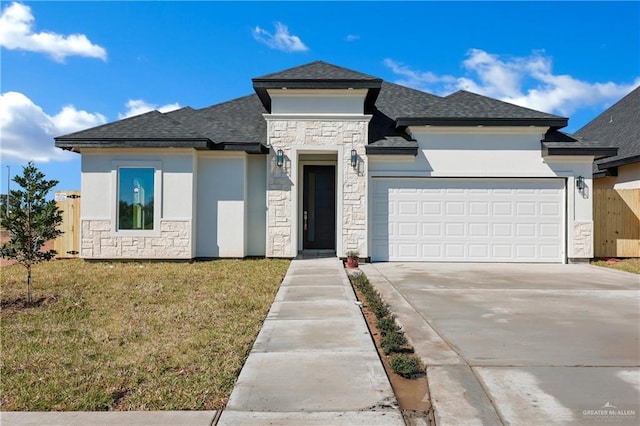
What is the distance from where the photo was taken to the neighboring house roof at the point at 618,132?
45.3ft

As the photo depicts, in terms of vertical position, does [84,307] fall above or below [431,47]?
below

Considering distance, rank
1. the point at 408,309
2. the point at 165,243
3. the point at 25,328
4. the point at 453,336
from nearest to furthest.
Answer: the point at 453,336 < the point at 25,328 < the point at 408,309 < the point at 165,243

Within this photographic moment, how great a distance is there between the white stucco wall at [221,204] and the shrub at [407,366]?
8377mm

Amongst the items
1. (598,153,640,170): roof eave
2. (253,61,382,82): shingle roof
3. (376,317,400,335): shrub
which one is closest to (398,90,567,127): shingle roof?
(253,61,382,82): shingle roof

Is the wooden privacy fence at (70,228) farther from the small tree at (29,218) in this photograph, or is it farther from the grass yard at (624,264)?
the grass yard at (624,264)

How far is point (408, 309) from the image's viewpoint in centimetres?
601

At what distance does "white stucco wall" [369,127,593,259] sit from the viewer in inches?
462

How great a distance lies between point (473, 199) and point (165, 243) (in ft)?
28.3

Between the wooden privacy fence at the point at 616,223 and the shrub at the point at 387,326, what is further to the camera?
the wooden privacy fence at the point at 616,223

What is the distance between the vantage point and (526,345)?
14.3ft

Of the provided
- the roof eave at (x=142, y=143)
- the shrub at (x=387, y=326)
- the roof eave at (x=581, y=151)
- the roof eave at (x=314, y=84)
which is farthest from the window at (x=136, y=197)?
the roof eave at (x=581, y=151)

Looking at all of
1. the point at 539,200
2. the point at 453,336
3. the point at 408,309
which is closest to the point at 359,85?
the point at 539,200

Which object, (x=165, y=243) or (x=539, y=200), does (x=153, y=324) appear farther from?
(x=539, y=200)

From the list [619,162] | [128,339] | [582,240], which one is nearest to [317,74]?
[582,240]
